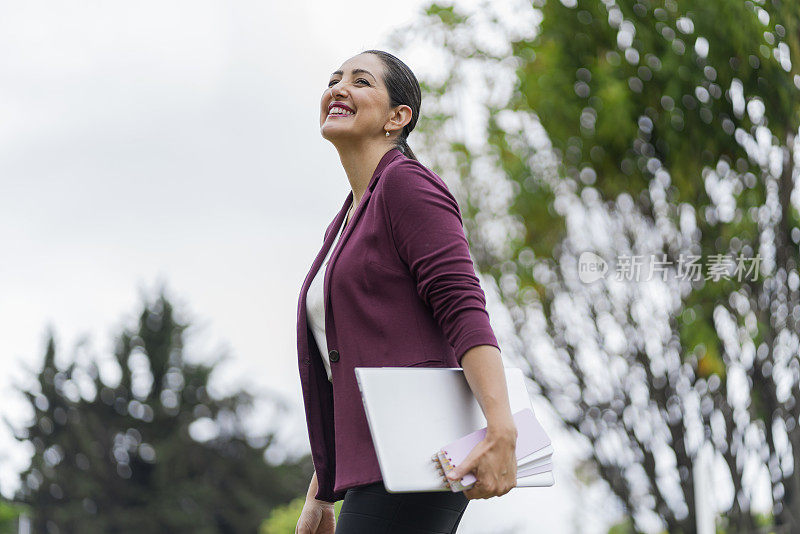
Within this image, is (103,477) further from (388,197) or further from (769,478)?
(388,197)

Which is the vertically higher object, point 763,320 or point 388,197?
point 388,197

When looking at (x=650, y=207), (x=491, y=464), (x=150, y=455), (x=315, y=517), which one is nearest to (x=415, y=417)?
(x=491, y=464)

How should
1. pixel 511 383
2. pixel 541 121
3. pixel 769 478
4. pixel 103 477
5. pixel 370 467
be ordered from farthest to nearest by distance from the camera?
1. pixel 103 477
2. pixel 541 121
3. pixel 769 478
4. pixel 511 383
5. pixel 370 467

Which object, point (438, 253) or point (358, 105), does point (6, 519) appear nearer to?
point (358, 105)

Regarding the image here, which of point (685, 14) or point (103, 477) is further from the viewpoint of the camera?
point (103, 477)

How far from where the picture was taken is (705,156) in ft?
25.6

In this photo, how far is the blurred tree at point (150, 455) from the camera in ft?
95.2

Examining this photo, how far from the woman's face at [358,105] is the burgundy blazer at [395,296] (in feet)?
0.52

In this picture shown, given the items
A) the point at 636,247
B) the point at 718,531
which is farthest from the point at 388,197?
the point at 718,531

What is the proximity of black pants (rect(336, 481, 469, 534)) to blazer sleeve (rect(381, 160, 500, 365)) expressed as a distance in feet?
0.77

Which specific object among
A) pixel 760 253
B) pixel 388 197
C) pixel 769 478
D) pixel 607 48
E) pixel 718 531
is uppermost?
pixel 607 48

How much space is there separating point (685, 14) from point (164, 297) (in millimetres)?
26275

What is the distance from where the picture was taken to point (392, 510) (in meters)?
1.58

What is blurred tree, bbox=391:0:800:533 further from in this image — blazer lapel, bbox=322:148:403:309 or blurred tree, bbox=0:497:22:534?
blurred tree, bbox=0:497:22:534
